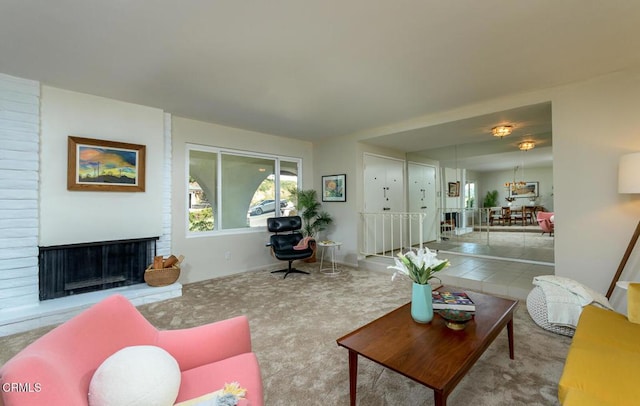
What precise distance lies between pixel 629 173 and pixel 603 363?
1.98 m

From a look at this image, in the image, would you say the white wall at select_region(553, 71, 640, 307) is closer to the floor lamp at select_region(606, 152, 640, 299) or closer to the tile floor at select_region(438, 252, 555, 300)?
the floor lamp at select_region(606, 152, 640, 299)

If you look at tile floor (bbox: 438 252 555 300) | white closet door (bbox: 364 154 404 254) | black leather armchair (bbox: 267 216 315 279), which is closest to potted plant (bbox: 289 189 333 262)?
black leather armchair (bbox: 267 216 315 279)

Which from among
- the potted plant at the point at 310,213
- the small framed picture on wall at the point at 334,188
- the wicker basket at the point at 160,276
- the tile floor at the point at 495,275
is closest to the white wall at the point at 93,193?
the wicker basket at the point at 160,276

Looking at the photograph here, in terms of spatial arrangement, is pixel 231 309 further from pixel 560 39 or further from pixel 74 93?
pixel 560 39

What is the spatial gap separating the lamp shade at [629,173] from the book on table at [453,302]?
189cm

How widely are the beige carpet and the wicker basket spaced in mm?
272

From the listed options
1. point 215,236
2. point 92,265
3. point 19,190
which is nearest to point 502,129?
point 215,236

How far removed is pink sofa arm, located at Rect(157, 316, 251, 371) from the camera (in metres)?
1.34

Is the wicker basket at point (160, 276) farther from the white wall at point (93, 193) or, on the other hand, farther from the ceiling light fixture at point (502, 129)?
the ceiling light fixture at point (502, 129)

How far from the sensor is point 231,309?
308 centimetres

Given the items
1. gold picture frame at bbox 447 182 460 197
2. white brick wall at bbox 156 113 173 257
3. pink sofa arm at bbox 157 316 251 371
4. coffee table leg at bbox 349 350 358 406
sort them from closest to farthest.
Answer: pink sofa arm at bbox 157 316 251 371 → coffee table leg at bbox 349 350 358 406 → white brick wall at bbox 156 113 173 257 → gold picture frame at bbox 447 182 460 197

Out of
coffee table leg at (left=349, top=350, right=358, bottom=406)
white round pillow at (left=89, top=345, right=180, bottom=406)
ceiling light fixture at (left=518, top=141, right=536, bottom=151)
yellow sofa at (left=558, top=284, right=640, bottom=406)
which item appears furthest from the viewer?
ceiling light fixture at (left=518, top=141, right=536, bottom=151)

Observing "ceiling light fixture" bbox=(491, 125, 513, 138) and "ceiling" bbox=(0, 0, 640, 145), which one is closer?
"ceiling" bbox=(0, 0, 640, 145)

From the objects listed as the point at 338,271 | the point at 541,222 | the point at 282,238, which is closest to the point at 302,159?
the point at 282,238
